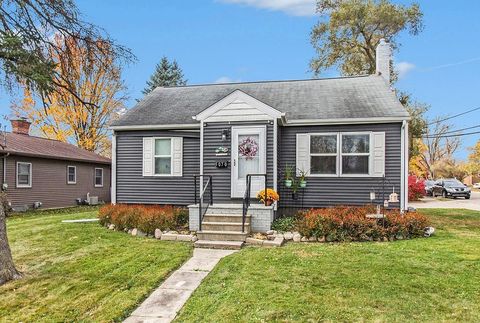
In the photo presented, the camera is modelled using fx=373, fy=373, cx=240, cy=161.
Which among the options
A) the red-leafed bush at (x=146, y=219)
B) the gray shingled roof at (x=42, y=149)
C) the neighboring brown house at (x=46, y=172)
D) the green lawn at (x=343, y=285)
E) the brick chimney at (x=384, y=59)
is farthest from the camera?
the gray shingled roof at (x=42, y=149)

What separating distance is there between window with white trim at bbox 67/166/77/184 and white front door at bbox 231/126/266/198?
14.0 metres

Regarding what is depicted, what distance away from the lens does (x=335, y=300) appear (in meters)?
4.74

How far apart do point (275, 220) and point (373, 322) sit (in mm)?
5903

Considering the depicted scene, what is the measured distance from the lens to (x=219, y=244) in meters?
8.04

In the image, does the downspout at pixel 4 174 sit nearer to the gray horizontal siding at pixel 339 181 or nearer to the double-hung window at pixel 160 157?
the double-hung window at pixel 160 157

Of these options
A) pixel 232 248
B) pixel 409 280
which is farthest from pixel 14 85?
pixel 409 280

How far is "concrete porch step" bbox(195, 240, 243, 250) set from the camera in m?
7.93

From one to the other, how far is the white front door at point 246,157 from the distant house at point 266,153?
0.03 meters

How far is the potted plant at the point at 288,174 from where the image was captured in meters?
10.7

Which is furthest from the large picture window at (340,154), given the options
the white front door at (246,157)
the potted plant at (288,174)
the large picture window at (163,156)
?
the large picture window at (163,156)

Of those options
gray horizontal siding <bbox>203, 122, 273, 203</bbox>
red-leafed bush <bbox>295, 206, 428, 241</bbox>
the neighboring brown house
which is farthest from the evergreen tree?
red-leafed bush <bbox>295, 206, 428, 241</bbox>

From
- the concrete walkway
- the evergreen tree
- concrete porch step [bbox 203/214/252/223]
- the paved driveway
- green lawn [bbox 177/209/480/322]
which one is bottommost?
the paved driveway

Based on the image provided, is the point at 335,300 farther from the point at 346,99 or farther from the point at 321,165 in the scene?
the point at 346,99

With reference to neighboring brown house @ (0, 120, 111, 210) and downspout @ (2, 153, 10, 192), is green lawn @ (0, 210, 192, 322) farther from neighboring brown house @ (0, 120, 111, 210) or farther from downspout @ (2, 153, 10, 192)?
neighboring brown house @ (0, 120, 111, 210)
